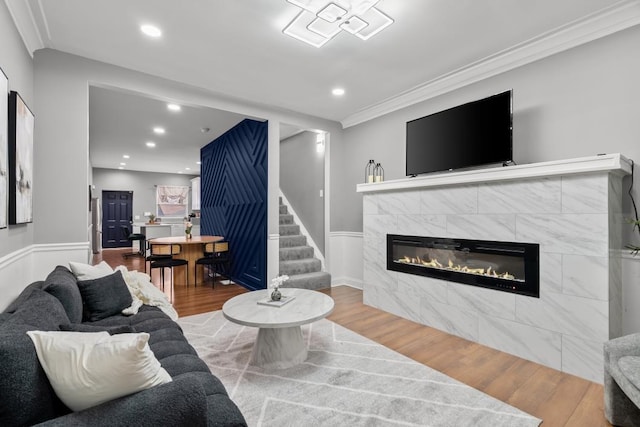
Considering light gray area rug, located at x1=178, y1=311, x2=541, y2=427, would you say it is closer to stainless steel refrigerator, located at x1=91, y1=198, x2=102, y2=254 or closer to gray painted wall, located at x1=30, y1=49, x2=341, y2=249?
gray painted wall, located at x1=30, y1=49, x2=341, y2=249

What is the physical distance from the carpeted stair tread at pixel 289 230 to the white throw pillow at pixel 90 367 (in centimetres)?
507

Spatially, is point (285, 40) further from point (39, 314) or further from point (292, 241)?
point (292, 241)

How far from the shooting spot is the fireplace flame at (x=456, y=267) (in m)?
2.92

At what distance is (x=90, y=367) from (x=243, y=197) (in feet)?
15.0

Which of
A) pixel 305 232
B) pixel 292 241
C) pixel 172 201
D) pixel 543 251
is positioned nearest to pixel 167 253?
pixel 292 241

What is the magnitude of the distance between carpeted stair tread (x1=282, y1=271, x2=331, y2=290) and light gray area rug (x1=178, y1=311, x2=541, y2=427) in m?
1.90

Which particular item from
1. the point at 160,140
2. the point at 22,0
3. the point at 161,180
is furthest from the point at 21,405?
the point at 161,180

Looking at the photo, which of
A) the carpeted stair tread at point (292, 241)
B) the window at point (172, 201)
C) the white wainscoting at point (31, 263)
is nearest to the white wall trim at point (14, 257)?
the white wainscoting at point (31, 263)

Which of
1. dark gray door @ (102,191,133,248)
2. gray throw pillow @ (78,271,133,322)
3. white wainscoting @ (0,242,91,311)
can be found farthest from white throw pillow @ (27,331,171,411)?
dark gray door @ (102,191,133,248)

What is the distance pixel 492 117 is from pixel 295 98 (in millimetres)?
2516

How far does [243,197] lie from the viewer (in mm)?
5488

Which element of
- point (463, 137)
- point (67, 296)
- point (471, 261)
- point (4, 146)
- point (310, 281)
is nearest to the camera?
point (67, 296)

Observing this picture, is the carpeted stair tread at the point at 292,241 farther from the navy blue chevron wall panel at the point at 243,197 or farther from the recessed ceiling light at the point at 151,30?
the recessed ceiling light at the point at 151,30

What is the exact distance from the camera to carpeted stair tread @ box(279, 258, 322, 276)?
5.09 m
